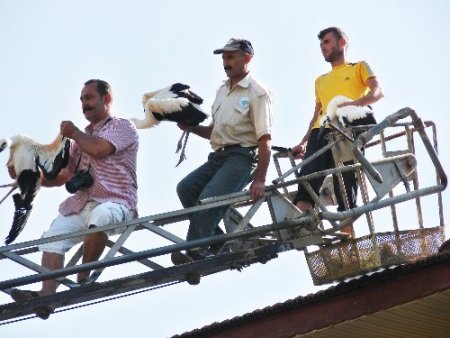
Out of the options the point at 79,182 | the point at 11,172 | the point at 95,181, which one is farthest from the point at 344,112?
the point at 11,172

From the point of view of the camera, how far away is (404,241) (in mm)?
8609

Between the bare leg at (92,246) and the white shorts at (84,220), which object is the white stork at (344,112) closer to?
the white shorts at (84,220)

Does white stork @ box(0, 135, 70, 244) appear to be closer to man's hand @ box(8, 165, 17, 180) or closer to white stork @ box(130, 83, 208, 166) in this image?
man's hand @ box(8, 165, 17, 180)

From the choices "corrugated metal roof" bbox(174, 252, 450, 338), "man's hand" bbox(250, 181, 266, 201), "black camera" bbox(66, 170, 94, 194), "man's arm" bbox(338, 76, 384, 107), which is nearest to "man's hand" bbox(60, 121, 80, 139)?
"black camera" bbox(66, 170, 94, 194)

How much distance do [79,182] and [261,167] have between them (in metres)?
1.27

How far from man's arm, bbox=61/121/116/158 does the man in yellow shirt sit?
1.43 metres

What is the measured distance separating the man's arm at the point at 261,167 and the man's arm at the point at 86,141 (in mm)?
1060

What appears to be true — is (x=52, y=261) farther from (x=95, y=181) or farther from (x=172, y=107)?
(x=172, y=107)

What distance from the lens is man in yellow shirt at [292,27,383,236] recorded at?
8887 millimetres

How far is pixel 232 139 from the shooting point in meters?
8.88

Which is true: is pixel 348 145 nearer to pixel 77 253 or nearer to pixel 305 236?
pixel 305 236

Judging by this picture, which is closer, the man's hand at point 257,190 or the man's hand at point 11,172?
the man's hand at point 257,190

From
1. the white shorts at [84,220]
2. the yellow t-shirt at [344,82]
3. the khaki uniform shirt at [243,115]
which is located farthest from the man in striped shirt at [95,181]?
the yellow t-shirt at [344,82]

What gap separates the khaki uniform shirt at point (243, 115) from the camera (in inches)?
346
